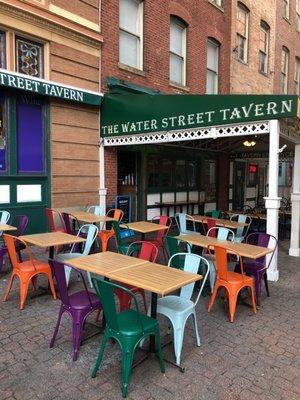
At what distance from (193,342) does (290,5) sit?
798 inches

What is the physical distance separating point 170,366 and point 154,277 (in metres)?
0.89

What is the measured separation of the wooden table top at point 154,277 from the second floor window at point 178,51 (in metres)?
9.43

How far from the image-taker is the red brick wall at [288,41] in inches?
699

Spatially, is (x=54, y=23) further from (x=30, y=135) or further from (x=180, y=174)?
(x=180, y=174)

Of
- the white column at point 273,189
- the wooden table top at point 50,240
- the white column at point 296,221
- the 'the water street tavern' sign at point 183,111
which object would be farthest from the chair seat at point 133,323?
the white column at point 296,221

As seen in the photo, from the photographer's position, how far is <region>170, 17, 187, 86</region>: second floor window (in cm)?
1178

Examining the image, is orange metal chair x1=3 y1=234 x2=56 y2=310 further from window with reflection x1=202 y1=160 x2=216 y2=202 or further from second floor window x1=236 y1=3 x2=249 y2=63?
second floor window x1=236 y1=3 x2=249 y2=63

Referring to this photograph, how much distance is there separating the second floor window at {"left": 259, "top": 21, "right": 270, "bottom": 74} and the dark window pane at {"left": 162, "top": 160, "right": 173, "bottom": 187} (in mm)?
8095

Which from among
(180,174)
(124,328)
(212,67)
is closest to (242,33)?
(212,67)

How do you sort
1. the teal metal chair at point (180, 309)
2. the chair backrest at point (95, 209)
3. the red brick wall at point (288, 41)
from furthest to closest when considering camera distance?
the red brick wall at point (288, 41) < the chair backrest at point (95, 209) < the teal metal chair at point (180, 309)

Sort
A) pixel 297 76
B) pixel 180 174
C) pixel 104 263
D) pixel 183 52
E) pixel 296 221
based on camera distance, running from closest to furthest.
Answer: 1. pixel 104 263
2. pixel 296 221
3. pixel 183 52
4. pixel 180 174
5. pixel 297 76

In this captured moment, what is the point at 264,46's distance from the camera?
16.9 m

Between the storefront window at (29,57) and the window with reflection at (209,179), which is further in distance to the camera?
the window with reflection at (209,179)

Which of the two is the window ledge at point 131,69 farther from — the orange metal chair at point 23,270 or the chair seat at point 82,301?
the chair seat at point 82,301
